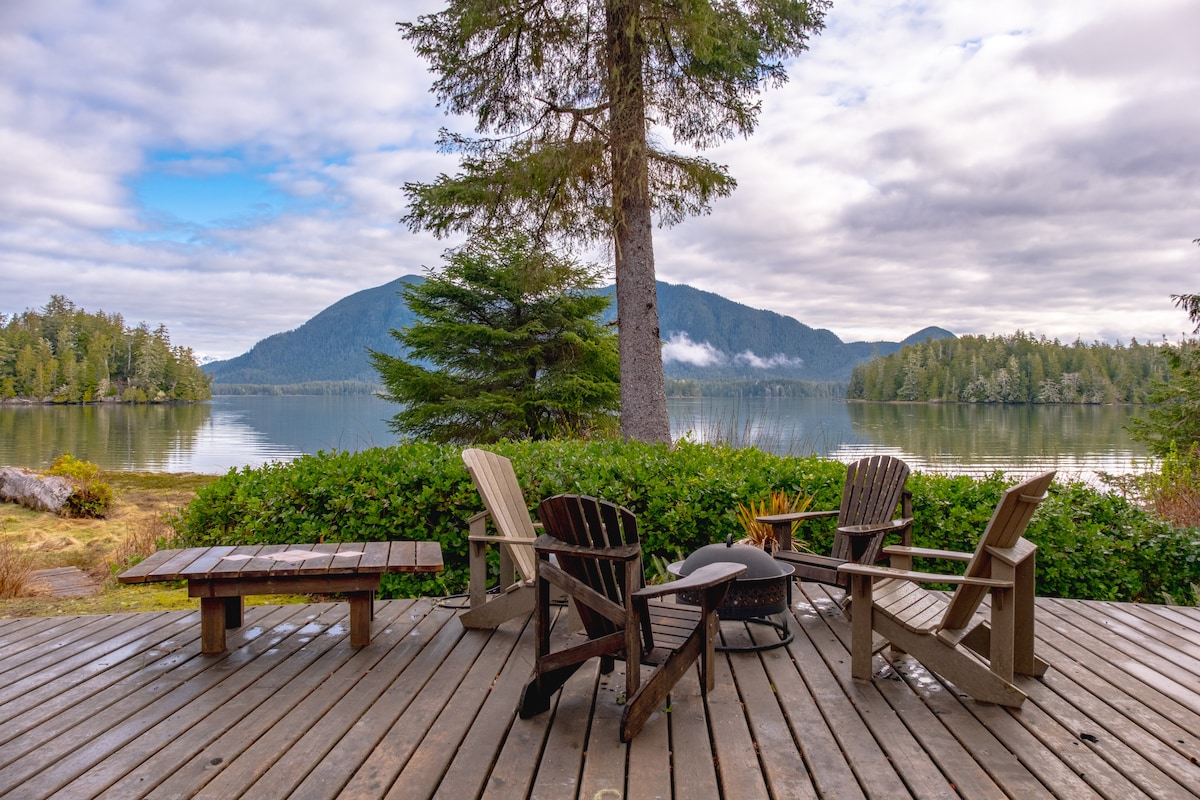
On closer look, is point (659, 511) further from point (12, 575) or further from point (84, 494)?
point (84, 494)

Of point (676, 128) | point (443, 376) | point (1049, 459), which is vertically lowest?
point (1049, 459)

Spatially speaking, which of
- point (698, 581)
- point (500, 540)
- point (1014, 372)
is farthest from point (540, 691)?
point (1014, 372)

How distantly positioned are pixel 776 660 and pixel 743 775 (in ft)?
3.54

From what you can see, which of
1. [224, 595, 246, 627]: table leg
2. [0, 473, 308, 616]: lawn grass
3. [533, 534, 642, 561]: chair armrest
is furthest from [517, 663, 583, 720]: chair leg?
[0, 473, 308, 616]: lawn grass

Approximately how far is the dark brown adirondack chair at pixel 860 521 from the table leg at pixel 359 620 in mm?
2112

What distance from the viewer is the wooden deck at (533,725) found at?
1.97 meters

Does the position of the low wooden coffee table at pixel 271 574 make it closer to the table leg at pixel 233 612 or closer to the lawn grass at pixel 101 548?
the table leg at pixel 233 612

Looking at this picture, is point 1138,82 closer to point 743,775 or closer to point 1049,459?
point 743,775

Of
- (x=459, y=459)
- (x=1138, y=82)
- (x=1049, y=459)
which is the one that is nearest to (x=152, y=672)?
(x=459, y=459)

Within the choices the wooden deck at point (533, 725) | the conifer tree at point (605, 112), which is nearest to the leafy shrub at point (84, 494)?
the conifer tree at point (605, 112)

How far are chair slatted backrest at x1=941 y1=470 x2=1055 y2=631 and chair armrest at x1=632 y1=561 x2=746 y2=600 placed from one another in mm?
904

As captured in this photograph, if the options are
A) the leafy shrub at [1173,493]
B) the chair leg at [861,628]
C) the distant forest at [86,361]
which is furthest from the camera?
the distant forest at [86,361]

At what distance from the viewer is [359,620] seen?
3.26 m

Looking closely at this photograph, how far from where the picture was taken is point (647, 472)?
4887 millimetres
